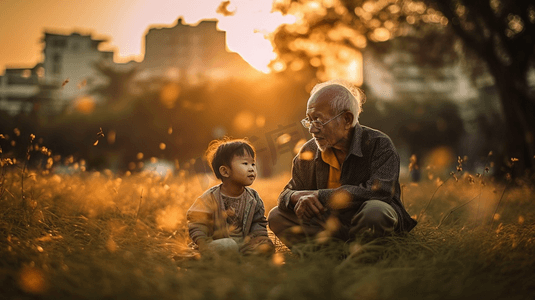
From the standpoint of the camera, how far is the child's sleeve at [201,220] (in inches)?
143

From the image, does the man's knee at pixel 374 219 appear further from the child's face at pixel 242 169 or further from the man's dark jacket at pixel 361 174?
the child's face at pixel 242 169

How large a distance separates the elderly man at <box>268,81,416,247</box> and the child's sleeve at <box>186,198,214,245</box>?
54 cm

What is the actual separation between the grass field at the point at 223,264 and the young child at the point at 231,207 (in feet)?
0.92

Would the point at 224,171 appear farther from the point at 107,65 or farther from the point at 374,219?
the point at 107,65

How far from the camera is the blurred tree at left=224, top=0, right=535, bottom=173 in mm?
10523

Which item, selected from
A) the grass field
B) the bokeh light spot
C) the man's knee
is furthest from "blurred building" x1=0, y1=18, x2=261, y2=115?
the man's knee

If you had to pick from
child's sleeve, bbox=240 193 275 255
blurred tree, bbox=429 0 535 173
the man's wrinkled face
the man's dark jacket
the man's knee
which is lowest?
child's sleeve, bbox=240 193 275 255

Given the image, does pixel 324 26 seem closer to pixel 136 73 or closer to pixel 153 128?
pixel 153 128

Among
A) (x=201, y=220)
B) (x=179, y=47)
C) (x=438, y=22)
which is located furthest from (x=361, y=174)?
(x=179, y=47)

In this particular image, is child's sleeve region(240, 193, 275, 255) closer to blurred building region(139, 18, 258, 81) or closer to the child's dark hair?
the child's dark hair

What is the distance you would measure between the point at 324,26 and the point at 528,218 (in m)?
8.23

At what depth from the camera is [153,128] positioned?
24.0 m

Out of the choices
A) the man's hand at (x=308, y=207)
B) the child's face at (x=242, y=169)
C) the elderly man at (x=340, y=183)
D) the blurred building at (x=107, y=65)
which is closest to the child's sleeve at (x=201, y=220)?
the child's face at (x=242, y=169)

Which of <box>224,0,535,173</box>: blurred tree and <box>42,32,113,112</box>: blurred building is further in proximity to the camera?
<box>42,32,113,112</box>: blurred building
